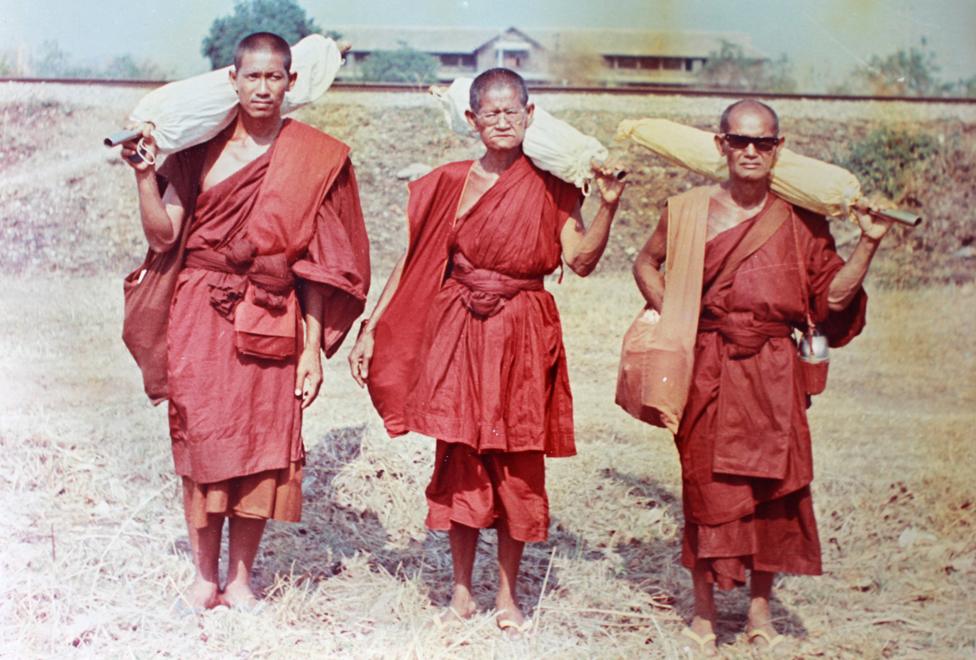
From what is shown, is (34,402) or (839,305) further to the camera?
(34,402)

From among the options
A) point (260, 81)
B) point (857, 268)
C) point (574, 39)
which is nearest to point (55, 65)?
point (260, 81)

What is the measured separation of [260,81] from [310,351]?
2.91 feet

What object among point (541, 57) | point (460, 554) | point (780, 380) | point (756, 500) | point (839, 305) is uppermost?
point (541, 57)

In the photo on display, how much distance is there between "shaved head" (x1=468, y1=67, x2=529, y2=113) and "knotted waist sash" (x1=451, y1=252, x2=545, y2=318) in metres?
0.52

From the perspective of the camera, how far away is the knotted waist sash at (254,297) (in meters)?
3.80

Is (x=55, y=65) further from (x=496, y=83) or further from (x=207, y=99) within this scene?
(x=496, y=83)

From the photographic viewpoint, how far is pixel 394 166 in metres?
8.61

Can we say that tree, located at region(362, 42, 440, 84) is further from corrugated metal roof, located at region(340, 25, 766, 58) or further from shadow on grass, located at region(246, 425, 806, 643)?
shadow on grass, located at region(246, 425, 806, 643)

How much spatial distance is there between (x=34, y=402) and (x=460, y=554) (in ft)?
9.34

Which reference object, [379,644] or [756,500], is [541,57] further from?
[379,644]

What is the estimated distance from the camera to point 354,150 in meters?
8.56

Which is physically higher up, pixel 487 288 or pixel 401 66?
pixel 401 66

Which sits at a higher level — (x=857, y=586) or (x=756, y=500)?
(x=756, y=500)

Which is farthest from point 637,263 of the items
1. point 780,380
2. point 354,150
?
point 354,150
